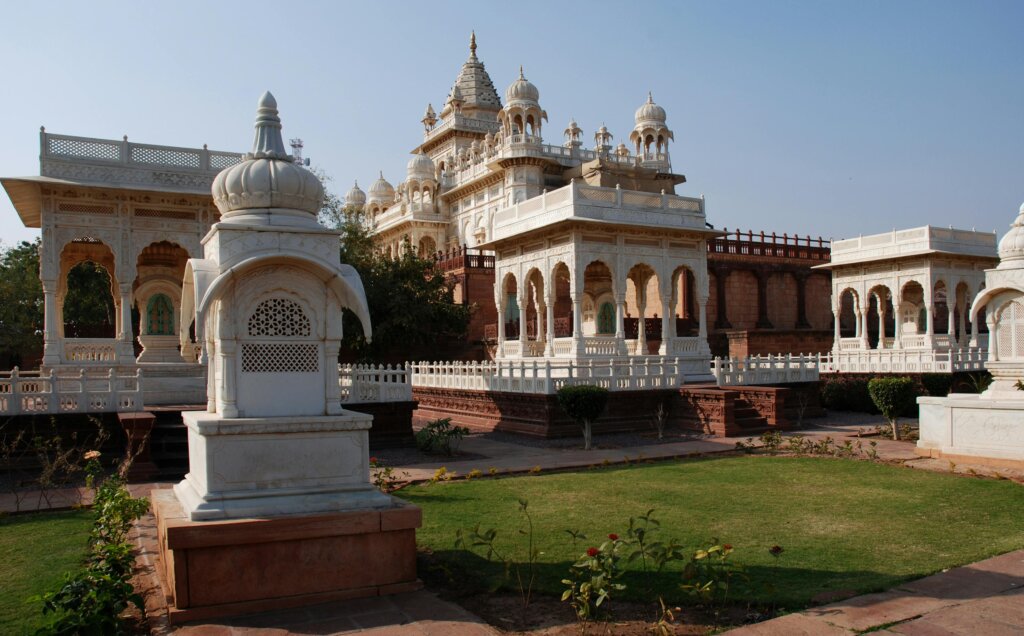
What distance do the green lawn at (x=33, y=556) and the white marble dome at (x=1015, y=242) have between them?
13.6m

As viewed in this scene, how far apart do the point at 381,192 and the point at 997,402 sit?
46.9m

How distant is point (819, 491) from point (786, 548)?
324 centimetres

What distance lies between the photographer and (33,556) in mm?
7215

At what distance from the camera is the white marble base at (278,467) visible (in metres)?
5.95

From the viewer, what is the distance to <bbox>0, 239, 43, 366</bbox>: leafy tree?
3206cm

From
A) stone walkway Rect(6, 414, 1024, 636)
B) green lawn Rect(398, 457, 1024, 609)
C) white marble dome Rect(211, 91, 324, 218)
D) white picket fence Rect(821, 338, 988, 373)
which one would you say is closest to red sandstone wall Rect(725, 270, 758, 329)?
white picket fence Rect(821, 338, 988, 373)

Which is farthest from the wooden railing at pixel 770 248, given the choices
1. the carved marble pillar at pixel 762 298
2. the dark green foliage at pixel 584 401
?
the dark green foliage at pixel 584 401

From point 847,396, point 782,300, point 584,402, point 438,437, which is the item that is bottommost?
point 438,437

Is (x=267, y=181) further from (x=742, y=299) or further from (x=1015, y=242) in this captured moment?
(x=742, y=299)

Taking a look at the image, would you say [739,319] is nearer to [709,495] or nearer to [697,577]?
[709,495]

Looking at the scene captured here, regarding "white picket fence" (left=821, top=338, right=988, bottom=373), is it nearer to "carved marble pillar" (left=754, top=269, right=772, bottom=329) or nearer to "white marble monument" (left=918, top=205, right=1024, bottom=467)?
"carved marble pillar" (left=754, top=269, right=772, bottom=329)

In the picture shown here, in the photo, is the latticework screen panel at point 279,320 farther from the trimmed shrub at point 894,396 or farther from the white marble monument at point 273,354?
the trimmed shrub at point 894,396

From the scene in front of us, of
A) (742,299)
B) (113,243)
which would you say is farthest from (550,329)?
(742,299)

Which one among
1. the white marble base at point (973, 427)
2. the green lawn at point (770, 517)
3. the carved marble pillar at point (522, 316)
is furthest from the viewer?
the carved marble pillar at point (522, 316)
